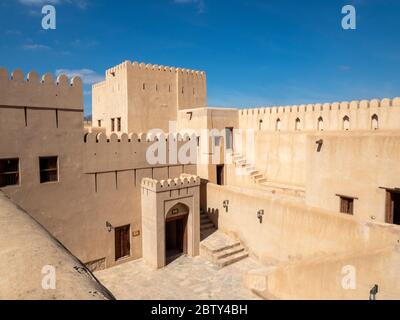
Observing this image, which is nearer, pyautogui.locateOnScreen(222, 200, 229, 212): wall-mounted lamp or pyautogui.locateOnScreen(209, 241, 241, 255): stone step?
pyautogui.locateOnScreen(209, 241, 241, 255): stone step

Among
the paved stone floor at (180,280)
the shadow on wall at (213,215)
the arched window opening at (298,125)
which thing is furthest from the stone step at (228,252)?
the arched window opening at (298,125)

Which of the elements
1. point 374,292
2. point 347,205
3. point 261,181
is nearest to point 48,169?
point 374,292

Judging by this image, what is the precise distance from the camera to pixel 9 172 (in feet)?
33.0

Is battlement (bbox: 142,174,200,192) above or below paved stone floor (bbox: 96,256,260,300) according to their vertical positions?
above

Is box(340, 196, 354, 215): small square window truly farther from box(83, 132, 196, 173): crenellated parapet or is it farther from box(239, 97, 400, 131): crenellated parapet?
box(83, 132, 196, 173): crenellated parapet

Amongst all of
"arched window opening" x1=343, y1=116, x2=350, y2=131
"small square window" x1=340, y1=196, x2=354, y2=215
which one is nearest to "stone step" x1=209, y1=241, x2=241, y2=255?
"small square window" x1=340, y1=196, x2=354, y2=215

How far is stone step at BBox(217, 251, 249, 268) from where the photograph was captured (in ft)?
41.6

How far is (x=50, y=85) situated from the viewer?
10.7 m

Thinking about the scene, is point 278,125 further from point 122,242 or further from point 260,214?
point 122,242

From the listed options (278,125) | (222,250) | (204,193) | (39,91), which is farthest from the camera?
(278,125)

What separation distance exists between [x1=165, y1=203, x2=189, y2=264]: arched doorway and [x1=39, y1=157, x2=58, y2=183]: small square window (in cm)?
508

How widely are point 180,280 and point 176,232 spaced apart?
11.0 ft
